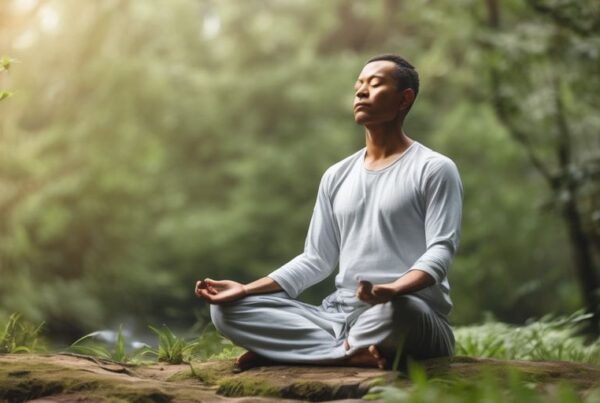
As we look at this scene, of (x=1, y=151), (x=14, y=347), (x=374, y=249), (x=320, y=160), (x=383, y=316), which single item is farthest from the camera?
(x=320, y=160)

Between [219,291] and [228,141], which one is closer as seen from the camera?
[219,291]

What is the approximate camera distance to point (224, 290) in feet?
13.1

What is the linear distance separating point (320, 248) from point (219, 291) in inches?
24.9

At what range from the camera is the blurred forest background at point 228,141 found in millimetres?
12914

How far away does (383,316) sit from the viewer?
369 centimetres

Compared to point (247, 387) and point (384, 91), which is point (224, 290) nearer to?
point (247, 387)

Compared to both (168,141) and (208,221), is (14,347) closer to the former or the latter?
(208,221)

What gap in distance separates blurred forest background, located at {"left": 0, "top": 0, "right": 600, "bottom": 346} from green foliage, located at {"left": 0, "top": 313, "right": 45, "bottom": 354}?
597 centimetres

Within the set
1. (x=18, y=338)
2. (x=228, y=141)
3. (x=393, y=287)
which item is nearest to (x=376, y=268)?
(x=393, y=287)

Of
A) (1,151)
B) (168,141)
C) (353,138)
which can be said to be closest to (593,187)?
(1,151)

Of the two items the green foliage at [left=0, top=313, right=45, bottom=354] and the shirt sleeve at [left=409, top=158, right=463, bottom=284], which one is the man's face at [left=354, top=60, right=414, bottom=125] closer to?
the shirt sleeve at [left=409, top=158, right=463, bottom=284]

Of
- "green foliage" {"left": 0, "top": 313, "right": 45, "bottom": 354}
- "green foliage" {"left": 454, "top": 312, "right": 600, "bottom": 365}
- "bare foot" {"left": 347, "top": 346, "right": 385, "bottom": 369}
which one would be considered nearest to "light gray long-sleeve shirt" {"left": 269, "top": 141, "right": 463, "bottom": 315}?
"bare foot" {"left": 347, "top": 346, "right": 385, "bottom": 369}

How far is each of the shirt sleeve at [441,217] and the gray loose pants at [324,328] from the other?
180mm

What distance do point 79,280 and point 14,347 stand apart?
10.7 metres
